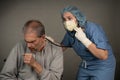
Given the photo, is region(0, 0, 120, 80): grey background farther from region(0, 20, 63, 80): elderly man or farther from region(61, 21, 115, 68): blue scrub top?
region(0, 20, 63, 80): elderly man

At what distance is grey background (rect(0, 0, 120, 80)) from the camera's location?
7.61ft

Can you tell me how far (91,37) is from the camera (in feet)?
5.54

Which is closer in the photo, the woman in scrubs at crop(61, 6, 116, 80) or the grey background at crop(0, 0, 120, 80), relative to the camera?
the woman in scrubs at crop(61, 6, 116, 80)

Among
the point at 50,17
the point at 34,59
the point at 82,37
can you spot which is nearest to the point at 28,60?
the point at 34,59

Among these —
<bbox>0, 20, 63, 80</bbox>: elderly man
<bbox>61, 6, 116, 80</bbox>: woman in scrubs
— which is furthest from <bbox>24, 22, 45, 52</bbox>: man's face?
<bbox>61, 6, 116, 80</bbox>: woman in scrubs

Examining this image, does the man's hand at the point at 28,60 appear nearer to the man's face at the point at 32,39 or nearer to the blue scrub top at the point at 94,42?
the man's face at the point at 32,39

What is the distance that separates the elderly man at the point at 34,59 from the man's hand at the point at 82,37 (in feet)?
0.58

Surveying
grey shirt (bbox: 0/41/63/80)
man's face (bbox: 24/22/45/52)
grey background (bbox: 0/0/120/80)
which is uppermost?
grey background (bbox: 0/0/120/80)

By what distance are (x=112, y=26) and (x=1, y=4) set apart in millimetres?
1179

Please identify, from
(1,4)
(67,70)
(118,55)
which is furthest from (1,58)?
(118,55)

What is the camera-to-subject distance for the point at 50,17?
239 cm

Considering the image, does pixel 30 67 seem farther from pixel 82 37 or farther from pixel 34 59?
pixel 82 37

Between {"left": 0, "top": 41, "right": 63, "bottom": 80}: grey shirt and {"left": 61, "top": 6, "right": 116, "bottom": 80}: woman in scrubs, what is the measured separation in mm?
193

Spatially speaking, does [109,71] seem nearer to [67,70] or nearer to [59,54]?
[59,54]
